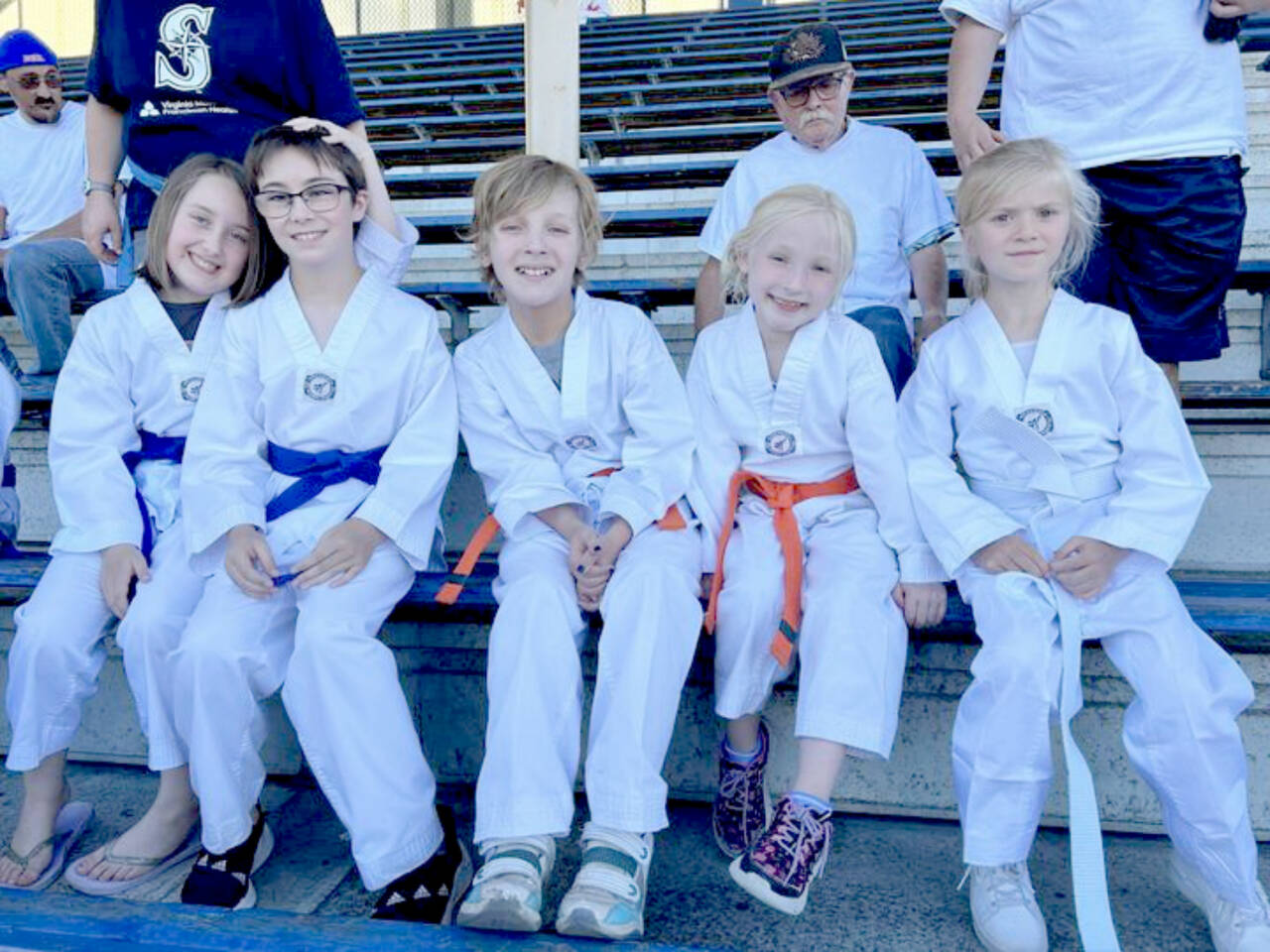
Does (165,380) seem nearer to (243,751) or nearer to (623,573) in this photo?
(243,751)

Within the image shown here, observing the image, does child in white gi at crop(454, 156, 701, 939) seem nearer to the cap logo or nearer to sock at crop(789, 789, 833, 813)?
sock at crop(789, 789, 833, 813)

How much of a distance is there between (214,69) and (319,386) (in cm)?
87

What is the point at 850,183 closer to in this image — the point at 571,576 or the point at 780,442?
the point at 780,442

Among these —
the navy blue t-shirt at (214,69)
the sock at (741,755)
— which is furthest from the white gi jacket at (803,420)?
the navy blue t-shirt at (214,69)

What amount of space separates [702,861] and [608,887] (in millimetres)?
327

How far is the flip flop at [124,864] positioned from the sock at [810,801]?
99 centimetres

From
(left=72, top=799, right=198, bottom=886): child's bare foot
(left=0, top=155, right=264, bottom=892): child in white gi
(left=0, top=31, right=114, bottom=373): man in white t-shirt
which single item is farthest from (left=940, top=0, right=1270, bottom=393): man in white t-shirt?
(left=0, top=31, right=114, bottom=373): man in white t-shirt

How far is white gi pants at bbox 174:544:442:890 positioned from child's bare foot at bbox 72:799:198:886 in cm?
14

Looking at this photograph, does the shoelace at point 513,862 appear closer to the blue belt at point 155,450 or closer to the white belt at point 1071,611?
the white belt at point 1071,611

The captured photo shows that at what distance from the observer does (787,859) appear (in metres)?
1.51

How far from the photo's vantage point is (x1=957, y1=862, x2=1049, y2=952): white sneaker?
→ 145cm

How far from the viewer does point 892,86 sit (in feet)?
19.7

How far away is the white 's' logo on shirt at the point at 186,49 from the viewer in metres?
2.29

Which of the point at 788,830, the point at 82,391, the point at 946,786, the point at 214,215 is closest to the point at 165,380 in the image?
the point at 82,391
